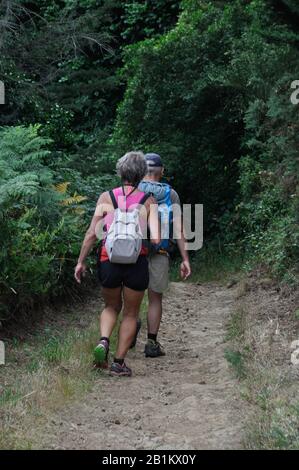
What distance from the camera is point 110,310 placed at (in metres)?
6.69

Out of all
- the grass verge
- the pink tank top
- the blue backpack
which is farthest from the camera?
the grass verge

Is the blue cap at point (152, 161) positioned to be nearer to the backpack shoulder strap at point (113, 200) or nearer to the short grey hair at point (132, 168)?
the short grey hair at point (132, 168)

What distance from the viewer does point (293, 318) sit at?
7.43 metres

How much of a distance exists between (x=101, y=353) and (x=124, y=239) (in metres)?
0.94

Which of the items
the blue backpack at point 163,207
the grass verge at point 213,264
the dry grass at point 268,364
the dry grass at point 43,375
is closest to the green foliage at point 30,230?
the dry grass at point 43,375

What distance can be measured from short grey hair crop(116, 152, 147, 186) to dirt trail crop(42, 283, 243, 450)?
1.66m

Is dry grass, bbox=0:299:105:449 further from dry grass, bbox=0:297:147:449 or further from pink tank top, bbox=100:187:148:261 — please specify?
pink tank top, bbox=100:187:148:261

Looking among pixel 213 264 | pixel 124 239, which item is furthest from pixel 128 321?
pixel 213 264

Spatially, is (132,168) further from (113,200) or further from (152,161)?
(152,161)

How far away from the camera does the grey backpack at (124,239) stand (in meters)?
6.30

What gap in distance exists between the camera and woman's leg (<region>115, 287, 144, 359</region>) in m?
6.55

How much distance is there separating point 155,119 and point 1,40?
11.0 ft

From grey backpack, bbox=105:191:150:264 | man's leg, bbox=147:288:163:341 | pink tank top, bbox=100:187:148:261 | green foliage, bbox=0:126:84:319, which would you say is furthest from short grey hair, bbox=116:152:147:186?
green foliage, bbox=0:126:84:319
